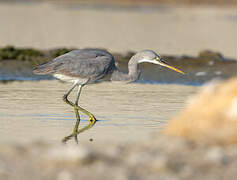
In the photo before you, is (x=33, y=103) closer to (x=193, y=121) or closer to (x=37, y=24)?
(x=193, y=121)

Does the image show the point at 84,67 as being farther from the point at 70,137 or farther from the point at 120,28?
the point at 120,28

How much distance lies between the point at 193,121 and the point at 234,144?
450mm

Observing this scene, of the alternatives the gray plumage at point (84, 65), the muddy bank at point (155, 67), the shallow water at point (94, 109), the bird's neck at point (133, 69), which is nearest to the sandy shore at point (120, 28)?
the muddy bank at point (155, 67)

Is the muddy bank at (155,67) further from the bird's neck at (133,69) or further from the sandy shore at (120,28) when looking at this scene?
the sandy shore at (120,28)

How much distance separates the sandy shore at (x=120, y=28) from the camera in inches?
975

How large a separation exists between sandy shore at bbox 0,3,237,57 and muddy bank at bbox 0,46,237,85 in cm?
475

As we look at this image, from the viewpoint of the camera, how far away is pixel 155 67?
639 inches

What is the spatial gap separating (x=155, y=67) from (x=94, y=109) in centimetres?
526

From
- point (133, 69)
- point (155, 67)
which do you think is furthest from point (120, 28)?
point (133, 69)

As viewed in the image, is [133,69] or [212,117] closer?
[212,117]

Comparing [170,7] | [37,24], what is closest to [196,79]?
[37,24]

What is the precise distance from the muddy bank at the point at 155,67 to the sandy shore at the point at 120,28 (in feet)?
15.6

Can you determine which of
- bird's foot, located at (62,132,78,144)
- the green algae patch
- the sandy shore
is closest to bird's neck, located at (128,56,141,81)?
bird's foot, located at (62,132,78,144)

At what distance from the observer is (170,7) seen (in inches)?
1858
